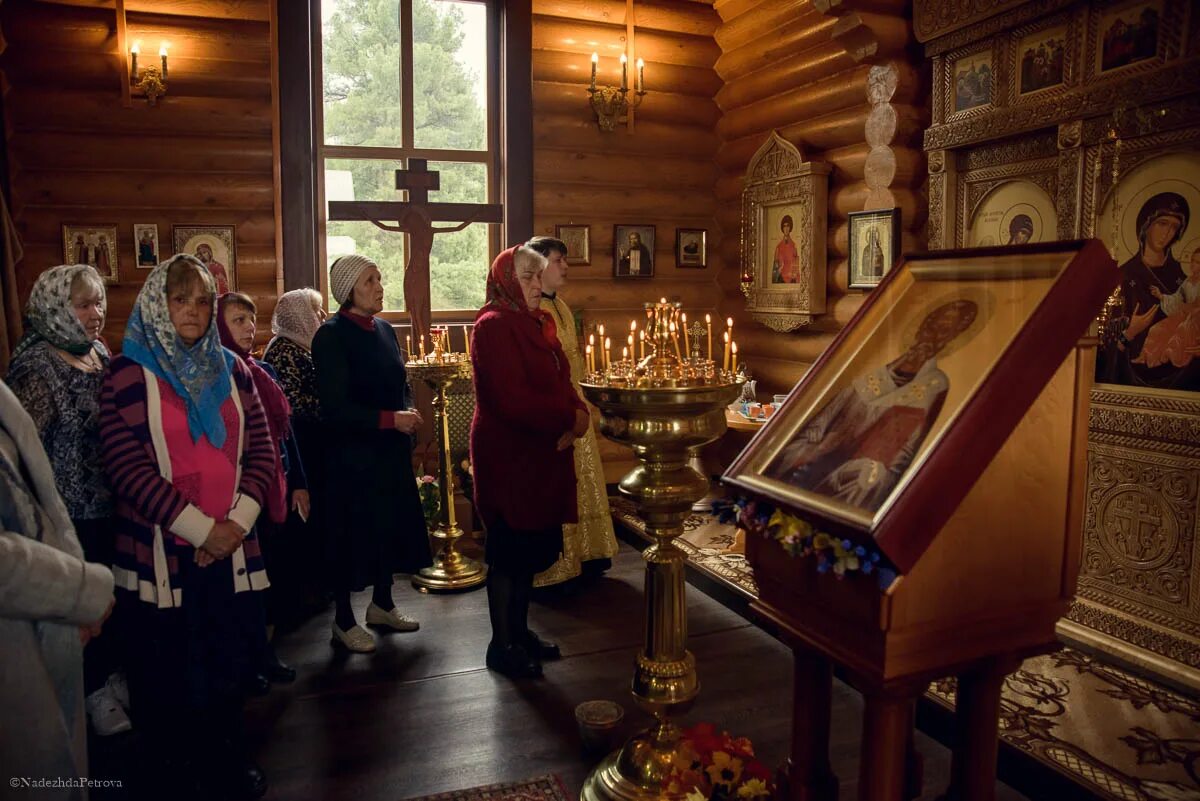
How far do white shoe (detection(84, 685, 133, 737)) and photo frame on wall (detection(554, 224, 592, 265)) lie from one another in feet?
16.2

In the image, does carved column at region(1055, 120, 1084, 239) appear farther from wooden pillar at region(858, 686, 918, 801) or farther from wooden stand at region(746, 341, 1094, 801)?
wooden pillar at region(858, 686, 918, 801)

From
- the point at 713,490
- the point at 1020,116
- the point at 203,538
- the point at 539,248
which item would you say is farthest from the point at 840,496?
the point at 713,490

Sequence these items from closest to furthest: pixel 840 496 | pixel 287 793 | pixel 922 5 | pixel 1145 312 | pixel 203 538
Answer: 1. pixel 840 496
2. pixel 203 538
3. pixel 287 793
4. pixel 1145 312
5. pixel 922 5

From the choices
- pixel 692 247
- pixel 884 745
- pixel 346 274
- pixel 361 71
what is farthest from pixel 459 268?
pixel 884 745

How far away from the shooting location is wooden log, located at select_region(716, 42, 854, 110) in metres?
6.22

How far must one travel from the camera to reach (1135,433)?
4023 mm

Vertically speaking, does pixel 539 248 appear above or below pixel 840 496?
above

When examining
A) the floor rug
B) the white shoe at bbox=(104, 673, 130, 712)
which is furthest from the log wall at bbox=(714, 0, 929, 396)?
the white shoe at bbox=(104, 673, 130, 712)

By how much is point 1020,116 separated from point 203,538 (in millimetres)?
4385

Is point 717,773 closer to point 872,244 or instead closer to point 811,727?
point 811,727

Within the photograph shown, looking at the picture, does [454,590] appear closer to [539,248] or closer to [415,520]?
[415,520]

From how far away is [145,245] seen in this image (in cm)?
628

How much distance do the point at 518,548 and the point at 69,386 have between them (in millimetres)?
1826

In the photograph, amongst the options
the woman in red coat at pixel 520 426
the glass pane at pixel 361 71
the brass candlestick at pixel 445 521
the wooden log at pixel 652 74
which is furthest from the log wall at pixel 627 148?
the woman in red coat at pixel 520 426
